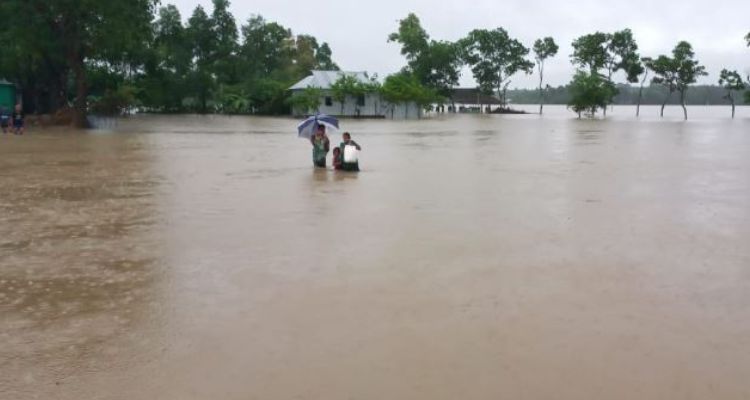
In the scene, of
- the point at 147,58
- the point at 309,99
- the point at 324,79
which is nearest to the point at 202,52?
the point at 147,58

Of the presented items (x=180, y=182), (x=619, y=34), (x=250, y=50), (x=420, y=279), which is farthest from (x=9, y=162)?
(x=619, y=34)

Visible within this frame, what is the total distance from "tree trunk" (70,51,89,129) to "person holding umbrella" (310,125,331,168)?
2495 cm

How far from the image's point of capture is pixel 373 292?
6035mm

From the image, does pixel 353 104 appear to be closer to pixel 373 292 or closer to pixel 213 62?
pixel 213 62

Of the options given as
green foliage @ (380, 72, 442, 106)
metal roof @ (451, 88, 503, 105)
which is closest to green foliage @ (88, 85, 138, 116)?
green foliage @ (380, 72, 442, 106)

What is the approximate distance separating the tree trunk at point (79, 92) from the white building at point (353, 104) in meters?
26.2

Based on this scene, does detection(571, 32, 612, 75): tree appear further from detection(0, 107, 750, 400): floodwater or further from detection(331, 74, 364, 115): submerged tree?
detection(0, 107, 750, 400): floodwater

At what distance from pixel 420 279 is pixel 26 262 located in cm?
411

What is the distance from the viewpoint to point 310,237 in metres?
8.42

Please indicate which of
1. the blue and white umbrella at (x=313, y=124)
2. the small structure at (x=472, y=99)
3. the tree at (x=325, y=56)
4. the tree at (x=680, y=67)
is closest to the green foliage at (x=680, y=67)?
the tree at (x=680, y=67)

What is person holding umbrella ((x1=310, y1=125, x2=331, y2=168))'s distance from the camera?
16.1m

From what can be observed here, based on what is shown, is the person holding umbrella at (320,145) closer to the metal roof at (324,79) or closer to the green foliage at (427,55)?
the metal roof at (324,79)

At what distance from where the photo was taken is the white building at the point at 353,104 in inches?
2461

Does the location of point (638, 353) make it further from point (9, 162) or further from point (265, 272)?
point (9, 162)
